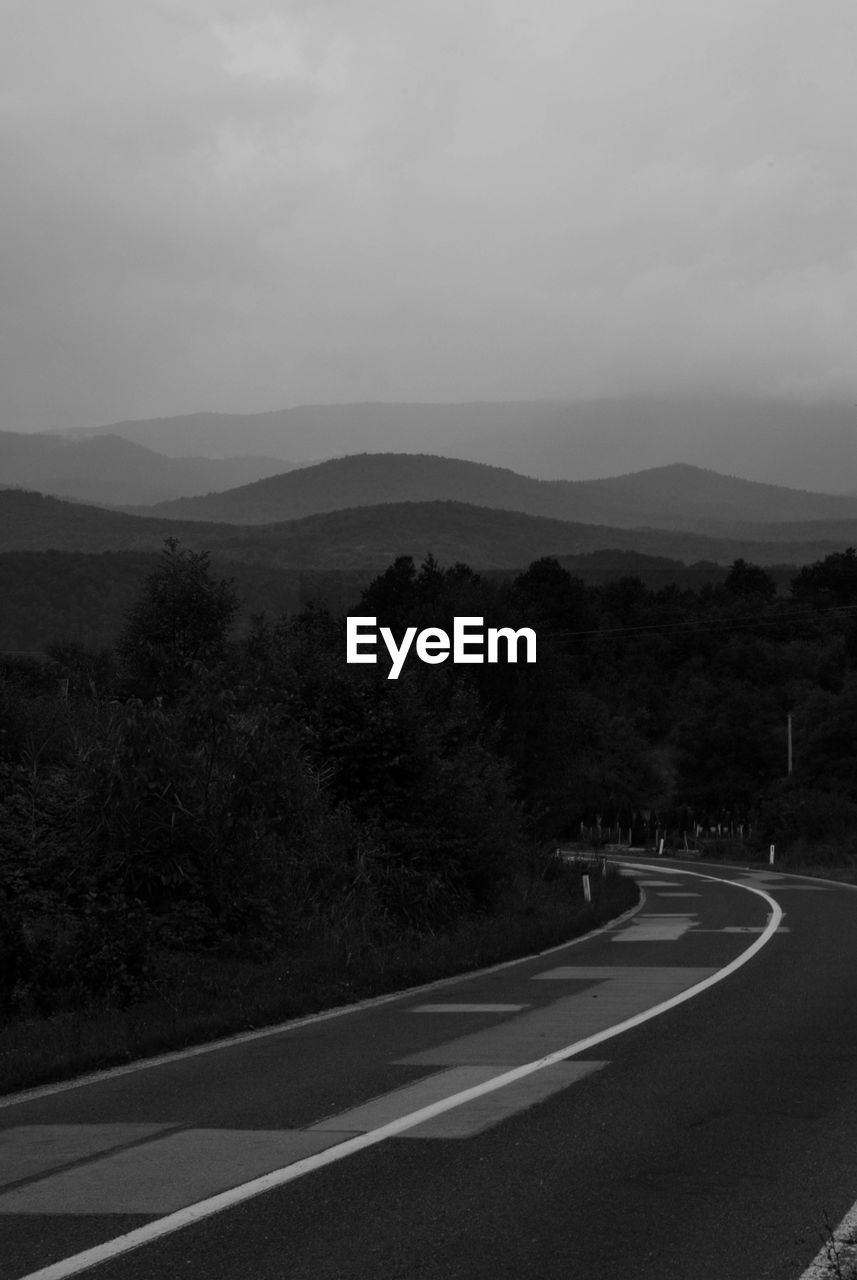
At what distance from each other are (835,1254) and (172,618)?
3262cm

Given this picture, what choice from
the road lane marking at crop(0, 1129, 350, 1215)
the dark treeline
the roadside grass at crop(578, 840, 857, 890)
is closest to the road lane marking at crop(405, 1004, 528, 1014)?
the dark treeline

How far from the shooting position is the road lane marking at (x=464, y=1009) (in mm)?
13977

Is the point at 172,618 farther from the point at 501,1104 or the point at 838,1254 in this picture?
the point at 838,1254

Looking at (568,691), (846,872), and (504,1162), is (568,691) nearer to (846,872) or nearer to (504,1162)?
(846,872)

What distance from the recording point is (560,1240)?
637 cm

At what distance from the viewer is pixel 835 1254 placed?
6039 millimetres

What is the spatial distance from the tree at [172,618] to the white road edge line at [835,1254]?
30662mm

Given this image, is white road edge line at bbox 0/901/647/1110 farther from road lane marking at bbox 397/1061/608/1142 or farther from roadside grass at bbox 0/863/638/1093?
road lane marking at bbox 397/1061/608/1142

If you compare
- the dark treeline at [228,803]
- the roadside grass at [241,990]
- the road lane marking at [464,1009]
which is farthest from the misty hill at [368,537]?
the road lane marking at [464,1009]

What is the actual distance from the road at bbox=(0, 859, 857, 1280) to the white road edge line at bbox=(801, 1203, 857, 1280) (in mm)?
95

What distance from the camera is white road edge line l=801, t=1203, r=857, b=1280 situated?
19.1 feet

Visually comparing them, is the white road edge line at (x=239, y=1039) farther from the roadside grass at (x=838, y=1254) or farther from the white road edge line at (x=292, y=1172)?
the roadside grass at (x=838, y=1254)

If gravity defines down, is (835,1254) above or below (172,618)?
below

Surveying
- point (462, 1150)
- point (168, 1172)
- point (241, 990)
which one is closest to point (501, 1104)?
point (462, 1150)
